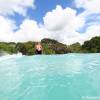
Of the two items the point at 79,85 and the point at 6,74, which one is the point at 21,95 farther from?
the point at 6,74

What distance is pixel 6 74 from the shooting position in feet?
34.7

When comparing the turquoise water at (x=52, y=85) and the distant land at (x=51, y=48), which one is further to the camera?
the distant land at (x=51, y=48)

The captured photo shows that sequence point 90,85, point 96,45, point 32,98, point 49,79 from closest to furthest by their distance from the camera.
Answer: point 32,98 < point 90,85 < point 49,79 < point 96,45

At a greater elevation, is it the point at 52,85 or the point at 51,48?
the point at 51,48

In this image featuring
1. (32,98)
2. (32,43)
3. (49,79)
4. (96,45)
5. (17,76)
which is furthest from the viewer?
(32,43)

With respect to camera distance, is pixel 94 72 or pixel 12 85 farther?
pixel 94 72

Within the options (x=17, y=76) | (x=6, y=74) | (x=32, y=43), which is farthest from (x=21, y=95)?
(x=32, y=43)

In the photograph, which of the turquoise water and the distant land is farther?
the distant land

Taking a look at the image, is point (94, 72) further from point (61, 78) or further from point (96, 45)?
point (96, 45)

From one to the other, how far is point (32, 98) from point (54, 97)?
64 centimetres

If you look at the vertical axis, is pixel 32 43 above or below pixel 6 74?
above

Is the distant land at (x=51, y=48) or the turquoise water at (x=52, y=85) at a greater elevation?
the distant land at (x=51, y=48)

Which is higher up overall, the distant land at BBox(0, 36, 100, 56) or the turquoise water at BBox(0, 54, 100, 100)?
the distant land at BBox(0, 36, 100, 56)

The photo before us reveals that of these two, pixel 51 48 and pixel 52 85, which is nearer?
pixel 52 85
